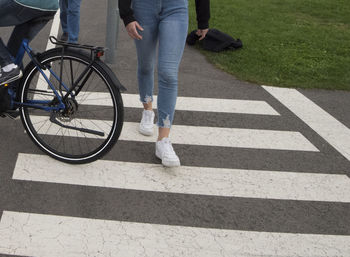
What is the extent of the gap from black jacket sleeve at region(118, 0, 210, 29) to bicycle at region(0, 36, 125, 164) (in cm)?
36

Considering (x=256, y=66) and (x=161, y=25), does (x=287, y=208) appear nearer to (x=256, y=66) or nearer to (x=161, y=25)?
(x=161, y=25)

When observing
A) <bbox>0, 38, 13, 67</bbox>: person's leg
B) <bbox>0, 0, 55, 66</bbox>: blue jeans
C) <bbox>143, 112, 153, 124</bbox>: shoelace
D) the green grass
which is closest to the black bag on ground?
the green grass

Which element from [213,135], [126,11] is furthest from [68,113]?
[213,135]

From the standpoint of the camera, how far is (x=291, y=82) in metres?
5.97

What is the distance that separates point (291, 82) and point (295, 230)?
10.5 feet

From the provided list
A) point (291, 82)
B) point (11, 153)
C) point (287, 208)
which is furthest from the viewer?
point (291, 82)

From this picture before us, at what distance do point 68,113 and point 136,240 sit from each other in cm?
124

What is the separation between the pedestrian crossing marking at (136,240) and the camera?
2773 millimetres

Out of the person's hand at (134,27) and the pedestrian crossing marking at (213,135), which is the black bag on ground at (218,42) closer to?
the pedestrian crossing marking at (213,135)

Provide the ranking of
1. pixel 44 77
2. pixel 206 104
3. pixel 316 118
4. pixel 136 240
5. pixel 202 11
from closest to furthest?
pixel 136 240
pixel 44 77
pixel 202 11
pixel 316 118
pixel 206 104

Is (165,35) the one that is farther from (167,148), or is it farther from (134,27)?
(167,148)

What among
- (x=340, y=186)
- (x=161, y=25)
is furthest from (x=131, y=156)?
(x=340, y=186)

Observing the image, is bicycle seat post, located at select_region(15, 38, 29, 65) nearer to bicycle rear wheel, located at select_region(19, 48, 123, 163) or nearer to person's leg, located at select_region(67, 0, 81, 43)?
bicycle rear wheel, located at select_region(19, 48, 123, 163)

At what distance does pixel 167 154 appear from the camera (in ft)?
12.2
